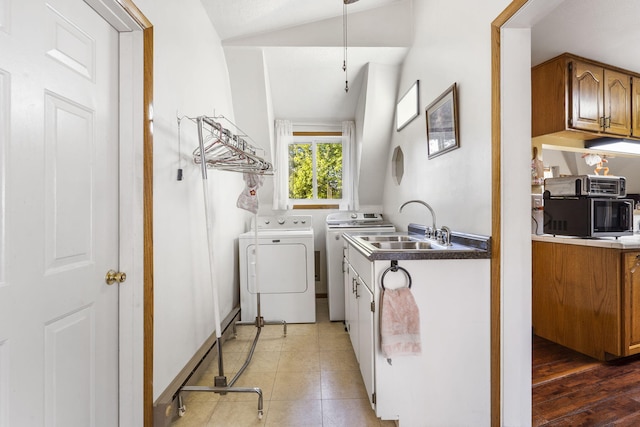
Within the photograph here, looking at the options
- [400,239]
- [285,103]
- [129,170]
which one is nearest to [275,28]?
[285,103]

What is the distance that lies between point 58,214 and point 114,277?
15.0 inches

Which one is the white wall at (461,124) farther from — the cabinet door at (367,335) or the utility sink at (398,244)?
the cabinet door at (367,335)

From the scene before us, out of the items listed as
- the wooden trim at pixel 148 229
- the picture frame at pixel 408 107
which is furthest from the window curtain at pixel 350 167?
the wooden trim at pixel 148 229

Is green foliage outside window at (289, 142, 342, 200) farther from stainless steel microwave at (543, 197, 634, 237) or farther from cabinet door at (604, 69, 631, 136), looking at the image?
cabinet door at (604, 69, 631, 136)

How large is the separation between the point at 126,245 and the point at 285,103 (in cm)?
252

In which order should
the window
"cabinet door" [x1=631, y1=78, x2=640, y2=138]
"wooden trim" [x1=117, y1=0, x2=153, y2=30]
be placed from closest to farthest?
"wooden trim" [x1=117, y1=0, x2=153, y2=30], "cabinet door" [x1=631, y1=78, x2=640, y2=138], the window

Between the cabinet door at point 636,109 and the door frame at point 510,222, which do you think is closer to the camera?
the door frame at point 510,222

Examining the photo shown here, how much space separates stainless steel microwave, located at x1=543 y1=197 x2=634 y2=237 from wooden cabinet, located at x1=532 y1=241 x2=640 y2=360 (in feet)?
0.51

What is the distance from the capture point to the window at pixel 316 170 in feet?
12.2

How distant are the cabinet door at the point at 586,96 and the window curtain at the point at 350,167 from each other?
200 centimetres

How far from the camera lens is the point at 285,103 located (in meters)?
3.25

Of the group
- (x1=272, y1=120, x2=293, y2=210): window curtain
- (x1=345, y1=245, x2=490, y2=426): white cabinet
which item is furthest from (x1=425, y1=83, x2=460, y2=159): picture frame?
(x1=272, y1=120, x2=293, y2=210): window curtain

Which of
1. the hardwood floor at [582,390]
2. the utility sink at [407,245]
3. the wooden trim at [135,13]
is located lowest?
the hardwood floor at [582,390]

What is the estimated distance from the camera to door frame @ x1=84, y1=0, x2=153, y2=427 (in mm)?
1255
